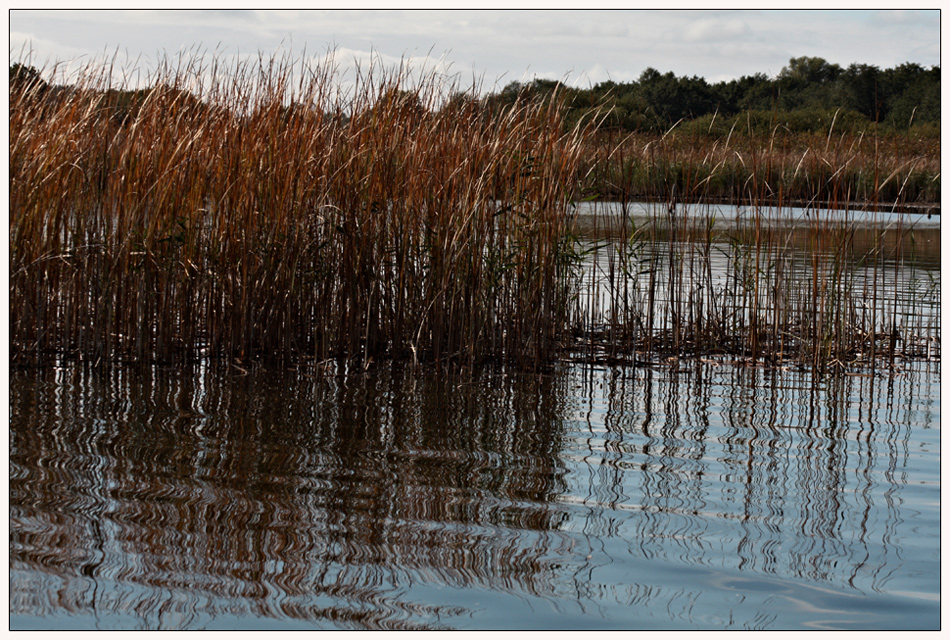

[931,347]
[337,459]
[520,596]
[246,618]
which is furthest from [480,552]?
[931,347]

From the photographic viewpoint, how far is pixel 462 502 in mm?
3273

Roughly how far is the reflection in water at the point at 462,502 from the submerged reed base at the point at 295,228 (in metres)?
0.32

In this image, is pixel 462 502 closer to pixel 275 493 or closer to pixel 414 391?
pixel 275 493

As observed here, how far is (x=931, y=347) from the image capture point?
6434mm

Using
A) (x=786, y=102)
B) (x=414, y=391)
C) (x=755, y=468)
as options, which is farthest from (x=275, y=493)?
(x=786, y=102)

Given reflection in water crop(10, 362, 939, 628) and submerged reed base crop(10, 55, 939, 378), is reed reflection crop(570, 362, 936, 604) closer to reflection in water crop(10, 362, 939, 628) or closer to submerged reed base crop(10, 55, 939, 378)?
reflection in water crop(10, 362, 939, 628)

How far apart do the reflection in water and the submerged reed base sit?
323 mm

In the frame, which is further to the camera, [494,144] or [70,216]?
[494,144]

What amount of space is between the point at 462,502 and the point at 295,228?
2.44 m

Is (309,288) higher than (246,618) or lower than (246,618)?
higher

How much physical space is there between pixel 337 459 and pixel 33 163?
2.55 metres

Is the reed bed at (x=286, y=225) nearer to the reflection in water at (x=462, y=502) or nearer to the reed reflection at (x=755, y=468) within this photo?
the reflection in water at (x=462, y=502)

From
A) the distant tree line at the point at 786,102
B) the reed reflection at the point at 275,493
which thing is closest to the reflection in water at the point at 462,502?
the reed reflection at the point at 275,493

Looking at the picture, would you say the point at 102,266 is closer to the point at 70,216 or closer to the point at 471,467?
the point at 70,216
